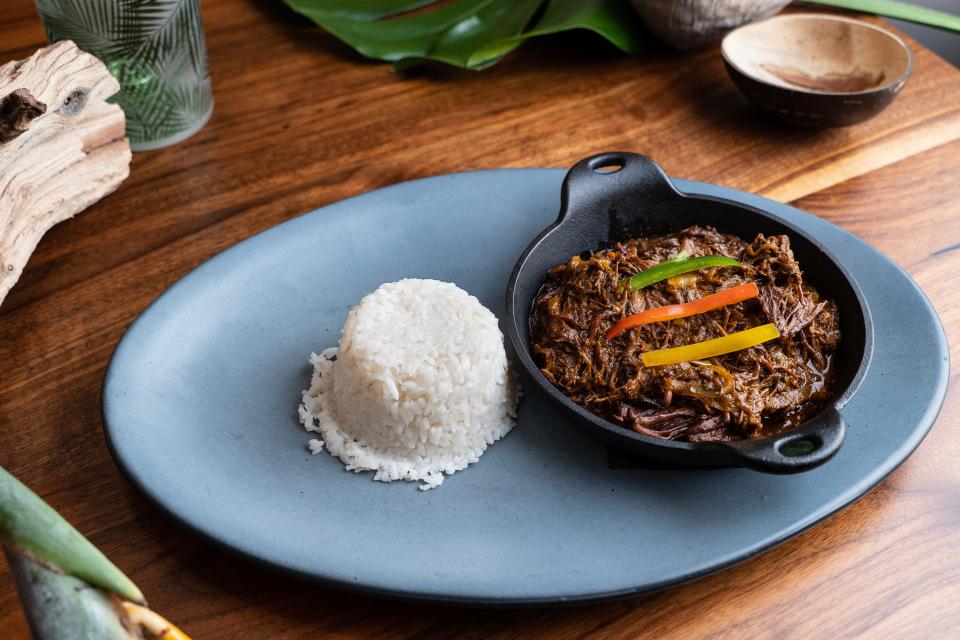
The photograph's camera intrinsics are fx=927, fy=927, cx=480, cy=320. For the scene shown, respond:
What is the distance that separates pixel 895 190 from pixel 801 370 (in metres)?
0.98

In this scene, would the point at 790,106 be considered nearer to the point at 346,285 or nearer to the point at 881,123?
the point at 881,123

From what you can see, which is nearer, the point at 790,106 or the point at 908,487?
the point at 908,487

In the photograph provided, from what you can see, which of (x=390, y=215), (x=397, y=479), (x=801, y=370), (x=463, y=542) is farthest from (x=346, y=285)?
(x=801, y=370)

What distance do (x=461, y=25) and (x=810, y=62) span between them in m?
1.10

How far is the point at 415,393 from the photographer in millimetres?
1780

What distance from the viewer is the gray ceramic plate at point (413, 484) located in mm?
1558

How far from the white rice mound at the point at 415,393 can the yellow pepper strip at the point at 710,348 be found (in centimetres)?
31

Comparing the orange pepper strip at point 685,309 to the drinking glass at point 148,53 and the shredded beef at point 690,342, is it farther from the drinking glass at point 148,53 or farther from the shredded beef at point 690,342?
the drinking glass at point 148,53

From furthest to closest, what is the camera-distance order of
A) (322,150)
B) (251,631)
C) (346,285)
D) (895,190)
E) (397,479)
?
(322,150)
(895,190)
(346,285)
(397,479)
(251,631)

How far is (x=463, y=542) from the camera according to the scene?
1612 mm

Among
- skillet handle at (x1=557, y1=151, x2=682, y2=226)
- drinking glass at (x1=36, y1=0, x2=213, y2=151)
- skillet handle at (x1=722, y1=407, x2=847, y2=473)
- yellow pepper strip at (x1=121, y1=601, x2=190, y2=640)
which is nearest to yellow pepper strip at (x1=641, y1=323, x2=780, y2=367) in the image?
skillet handle at (x1=722, y1=407, x2=847, y2=473)

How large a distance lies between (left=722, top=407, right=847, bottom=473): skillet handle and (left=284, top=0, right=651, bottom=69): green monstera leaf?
174 cm

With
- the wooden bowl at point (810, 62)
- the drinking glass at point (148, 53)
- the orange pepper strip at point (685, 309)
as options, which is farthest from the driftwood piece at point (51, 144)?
the wooden bowl at point (810, 62)

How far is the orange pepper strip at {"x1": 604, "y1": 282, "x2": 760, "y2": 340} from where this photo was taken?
6.09 feet
